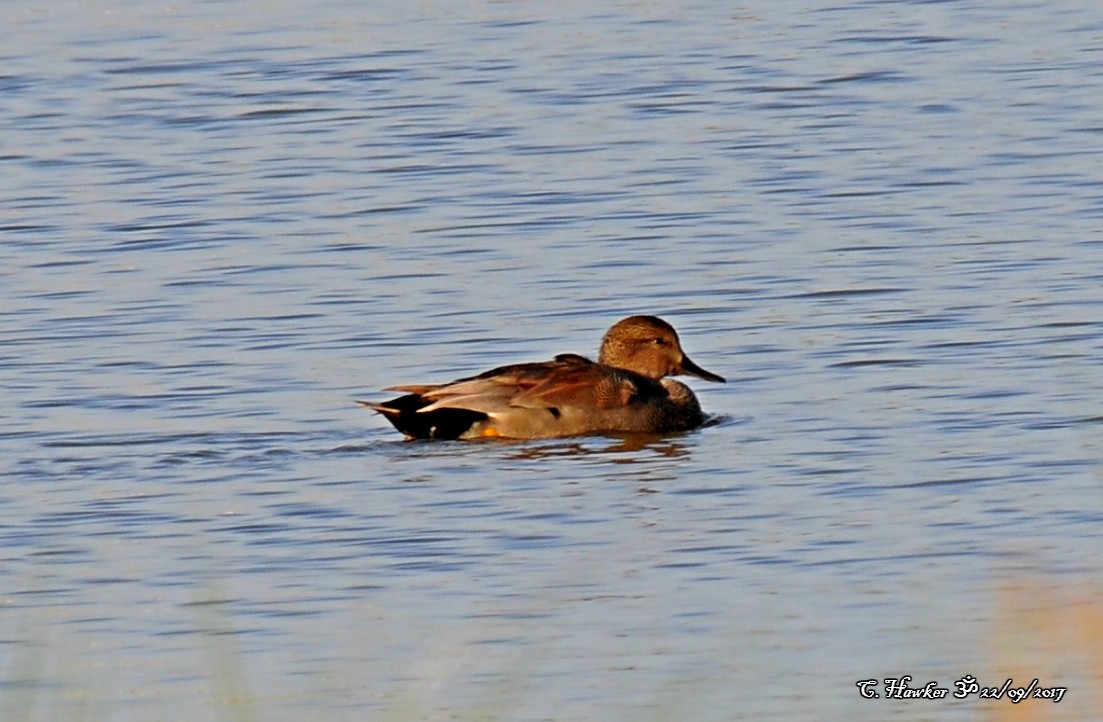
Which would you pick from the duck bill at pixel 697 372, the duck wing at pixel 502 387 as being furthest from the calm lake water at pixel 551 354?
the duck wing at pixel 502 387

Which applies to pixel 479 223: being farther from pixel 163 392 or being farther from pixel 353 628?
pixel 353 628

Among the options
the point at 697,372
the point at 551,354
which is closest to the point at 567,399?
the point at 697,372

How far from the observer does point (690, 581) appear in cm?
841

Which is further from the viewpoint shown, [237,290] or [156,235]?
[156,235]

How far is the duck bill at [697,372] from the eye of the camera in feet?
38.0

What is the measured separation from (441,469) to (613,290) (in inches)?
118

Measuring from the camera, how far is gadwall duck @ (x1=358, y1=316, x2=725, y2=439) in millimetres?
11016

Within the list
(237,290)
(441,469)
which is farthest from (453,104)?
(441,469)

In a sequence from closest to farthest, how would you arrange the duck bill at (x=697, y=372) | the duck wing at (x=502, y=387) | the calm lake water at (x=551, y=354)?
the calm lake water at (x=551, y=354)
the duck wing at (x=502, y=387)
the duck bill at (x=697, y=372)

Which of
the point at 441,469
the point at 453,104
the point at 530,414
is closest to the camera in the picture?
the point at 441,469

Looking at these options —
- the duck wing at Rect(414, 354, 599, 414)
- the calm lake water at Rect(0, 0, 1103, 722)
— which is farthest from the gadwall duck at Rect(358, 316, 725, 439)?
the calm lake water at Rect(0, 0, 1103, 722)

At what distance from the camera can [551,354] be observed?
40.2ft

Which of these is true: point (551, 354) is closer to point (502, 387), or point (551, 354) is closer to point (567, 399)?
point (567, 399)

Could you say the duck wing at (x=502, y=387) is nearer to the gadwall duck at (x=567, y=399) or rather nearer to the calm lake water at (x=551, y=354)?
the gadwall duck at (x=567, y=399)
